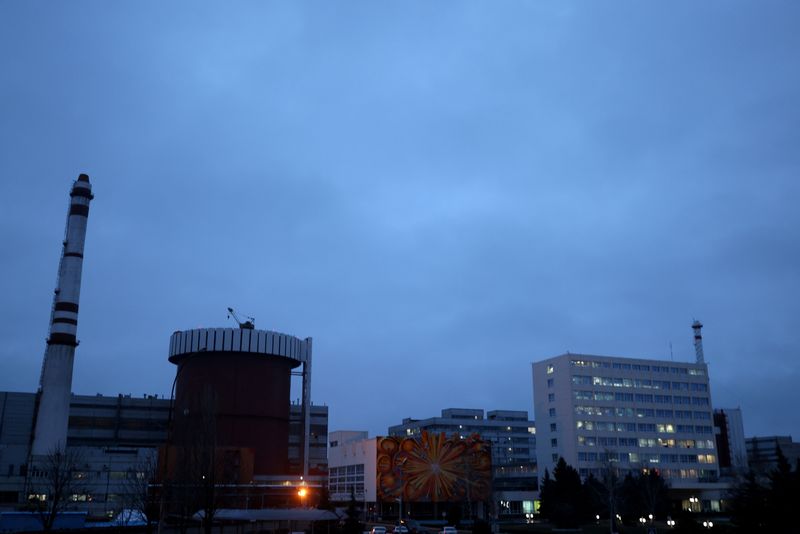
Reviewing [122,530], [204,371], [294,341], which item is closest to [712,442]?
[294,341]

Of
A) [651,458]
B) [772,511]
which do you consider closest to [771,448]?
[651,458]

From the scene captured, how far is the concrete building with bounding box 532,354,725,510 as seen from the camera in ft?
416

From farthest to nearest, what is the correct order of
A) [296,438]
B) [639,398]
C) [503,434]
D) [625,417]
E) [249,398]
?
[503,434], [296,438], [639,398], [625,417], [249,398]

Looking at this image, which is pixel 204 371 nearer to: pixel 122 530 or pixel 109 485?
pixel 109 485

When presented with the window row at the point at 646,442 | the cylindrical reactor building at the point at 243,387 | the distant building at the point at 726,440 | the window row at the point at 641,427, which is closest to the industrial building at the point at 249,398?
the cylindrical reactor building at the point at 243,387

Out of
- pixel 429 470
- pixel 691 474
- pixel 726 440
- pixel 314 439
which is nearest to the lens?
pixel 429 470

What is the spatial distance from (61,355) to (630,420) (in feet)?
326

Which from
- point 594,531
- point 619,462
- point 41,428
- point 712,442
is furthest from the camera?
point 712,442

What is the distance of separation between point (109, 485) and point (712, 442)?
110 meters

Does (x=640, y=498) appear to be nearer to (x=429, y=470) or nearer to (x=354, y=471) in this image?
(x=429, y=470)

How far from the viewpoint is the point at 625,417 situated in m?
131

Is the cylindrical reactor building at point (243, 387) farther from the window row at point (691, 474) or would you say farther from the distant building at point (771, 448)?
the distant building at point (771, 448)

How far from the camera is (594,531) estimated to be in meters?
83.0

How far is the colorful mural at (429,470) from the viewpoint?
4390 inches
